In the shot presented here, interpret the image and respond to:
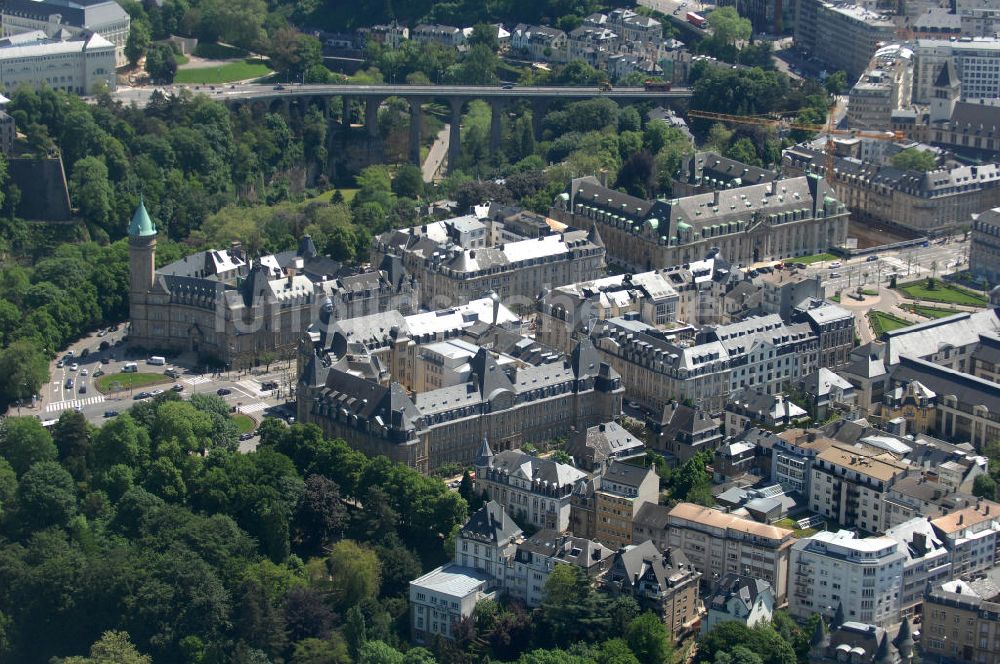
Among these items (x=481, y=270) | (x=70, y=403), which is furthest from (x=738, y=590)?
(x=70, y=403)

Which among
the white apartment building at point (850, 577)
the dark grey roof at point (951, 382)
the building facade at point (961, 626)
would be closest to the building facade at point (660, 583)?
the white apartment building at point (850, 577)

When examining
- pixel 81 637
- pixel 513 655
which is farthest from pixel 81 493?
pixel 513 655

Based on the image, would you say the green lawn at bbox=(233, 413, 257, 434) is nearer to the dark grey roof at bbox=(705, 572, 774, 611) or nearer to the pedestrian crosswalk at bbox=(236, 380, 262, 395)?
the pedestrian crosswalk at bbox=(236, 380, 262, 395)

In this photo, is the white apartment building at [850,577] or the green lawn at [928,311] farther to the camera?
the green lawn at [928,311]

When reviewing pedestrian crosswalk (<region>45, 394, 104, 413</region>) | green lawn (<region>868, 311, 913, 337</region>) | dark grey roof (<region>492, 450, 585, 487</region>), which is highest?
green lawn (<region>868, 311, 913, 337</region>)

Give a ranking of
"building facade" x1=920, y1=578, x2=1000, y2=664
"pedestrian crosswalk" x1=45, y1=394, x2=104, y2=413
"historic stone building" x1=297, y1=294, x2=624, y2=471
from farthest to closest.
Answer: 1. "pedestrian crosswalk" x1=45, y1=394, x2=104, y2=413
2. "historic stone building" x1=297, y1=294, x2=624, y2=471
3. "building facade" x1=920, y1=578, x2=1000, y2=664

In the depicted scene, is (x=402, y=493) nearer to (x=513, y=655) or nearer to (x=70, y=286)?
(x=513, y=655)

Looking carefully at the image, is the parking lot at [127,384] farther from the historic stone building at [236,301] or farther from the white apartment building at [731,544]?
the white apartment building at [731,544]

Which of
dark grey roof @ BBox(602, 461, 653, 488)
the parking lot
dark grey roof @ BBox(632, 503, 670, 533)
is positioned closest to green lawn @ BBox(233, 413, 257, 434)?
the parking lot
